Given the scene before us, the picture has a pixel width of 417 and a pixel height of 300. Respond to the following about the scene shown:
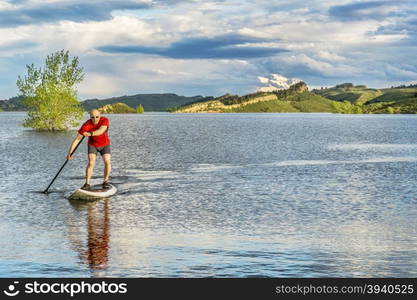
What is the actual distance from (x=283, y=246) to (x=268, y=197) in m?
10.2

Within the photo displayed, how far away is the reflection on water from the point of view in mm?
14477

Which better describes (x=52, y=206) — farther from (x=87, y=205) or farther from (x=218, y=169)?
(x=218, y=169)

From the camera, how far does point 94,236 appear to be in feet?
57.3

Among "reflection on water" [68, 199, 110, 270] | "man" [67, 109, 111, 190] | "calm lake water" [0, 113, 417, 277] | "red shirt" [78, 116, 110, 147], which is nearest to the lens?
"calm lake water" [0, 113, 417, 277]

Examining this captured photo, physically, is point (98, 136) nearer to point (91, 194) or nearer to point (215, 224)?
point (91, 194)

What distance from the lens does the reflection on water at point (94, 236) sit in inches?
570

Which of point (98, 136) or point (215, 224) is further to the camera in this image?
point (98, 136)

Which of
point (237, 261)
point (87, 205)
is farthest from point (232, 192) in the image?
point (237, 261)

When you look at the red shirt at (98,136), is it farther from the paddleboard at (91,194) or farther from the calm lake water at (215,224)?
the calm lake water at (215,224)

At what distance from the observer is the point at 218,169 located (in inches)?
1588

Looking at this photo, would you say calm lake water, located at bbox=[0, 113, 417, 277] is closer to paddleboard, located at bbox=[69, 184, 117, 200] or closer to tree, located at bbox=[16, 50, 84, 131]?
paddleboard, located at bbox=[69, 184, 117, 200]

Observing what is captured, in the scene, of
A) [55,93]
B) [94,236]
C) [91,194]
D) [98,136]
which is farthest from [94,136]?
[55,93]

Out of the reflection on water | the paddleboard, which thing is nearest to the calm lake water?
the reflection on water

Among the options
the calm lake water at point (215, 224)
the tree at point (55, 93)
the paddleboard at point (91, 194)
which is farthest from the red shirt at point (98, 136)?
the tree at point (55, 93)
